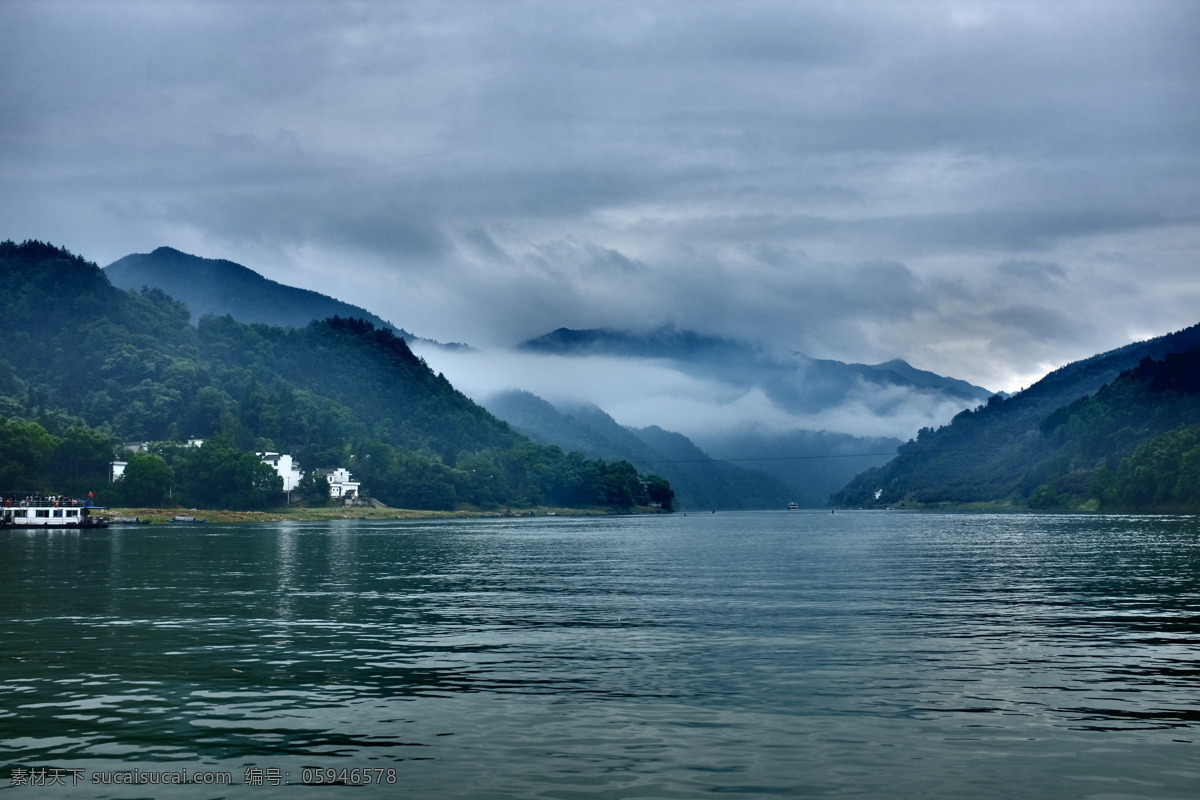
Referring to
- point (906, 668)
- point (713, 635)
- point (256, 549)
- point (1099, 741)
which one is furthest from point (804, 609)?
point (256, 549)

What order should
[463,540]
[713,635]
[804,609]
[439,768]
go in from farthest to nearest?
[463,540]
[804,609]
[713,635]
[439,768]

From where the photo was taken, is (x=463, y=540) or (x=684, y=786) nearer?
(x=684, y=786)

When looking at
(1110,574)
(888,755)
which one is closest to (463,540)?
(1110,574)

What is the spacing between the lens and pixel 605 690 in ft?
116

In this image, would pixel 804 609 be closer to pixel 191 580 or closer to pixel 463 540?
pixel 191 580

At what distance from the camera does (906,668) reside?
Result: 39.1 m

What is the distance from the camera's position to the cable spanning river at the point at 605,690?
82.1ft

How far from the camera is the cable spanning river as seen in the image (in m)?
25.0

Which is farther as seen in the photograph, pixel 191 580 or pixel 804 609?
pixel 191 580

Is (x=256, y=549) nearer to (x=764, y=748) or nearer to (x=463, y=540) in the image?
(x=463, y=540)

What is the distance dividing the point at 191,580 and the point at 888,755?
68897 mm

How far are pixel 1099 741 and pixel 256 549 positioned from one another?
123 meters

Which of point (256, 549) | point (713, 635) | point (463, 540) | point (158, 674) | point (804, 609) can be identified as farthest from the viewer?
point (463, 540)

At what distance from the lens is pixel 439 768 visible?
2586cm
